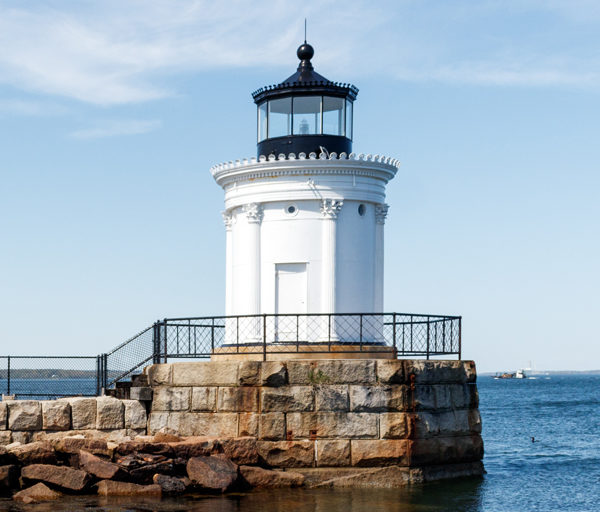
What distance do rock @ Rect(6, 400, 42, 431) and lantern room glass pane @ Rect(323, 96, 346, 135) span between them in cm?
806

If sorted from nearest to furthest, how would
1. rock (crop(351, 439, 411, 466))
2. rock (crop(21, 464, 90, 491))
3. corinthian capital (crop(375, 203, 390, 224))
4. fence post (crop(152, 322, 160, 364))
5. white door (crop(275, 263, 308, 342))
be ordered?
rock (crop(21, 464, 90, 491))
rock (crop(351, 439, 411, 466))
fence post (crop(152, 322, 160, 364))
white door (crop(275, 263, 308, 342))
corinthian capital (crop(375, 203, 390, 224))

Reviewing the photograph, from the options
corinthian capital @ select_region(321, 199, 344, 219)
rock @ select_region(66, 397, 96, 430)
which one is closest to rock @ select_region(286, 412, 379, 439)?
rock @ select_region(66, 397, 96, 430)

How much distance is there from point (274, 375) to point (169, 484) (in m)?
2.59

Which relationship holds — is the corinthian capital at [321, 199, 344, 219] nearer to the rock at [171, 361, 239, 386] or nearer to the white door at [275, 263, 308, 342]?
the white door at [275, 263, 308, 342]

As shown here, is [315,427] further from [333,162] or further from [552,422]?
[552,422]

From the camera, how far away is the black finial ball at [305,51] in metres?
21.0

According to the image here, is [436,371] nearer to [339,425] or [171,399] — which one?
[339,425]

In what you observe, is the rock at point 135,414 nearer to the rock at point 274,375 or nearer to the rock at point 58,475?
the rock at point 58,475

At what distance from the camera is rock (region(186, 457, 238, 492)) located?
16.3 metres

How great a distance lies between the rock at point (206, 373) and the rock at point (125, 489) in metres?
2.21

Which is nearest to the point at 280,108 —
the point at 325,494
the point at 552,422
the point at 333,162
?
the point at 333,162

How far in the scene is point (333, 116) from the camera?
20656 mm

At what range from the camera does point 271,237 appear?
19.9m

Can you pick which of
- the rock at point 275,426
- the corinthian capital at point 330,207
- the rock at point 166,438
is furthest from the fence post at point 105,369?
the corinthian capital at point 330,207
